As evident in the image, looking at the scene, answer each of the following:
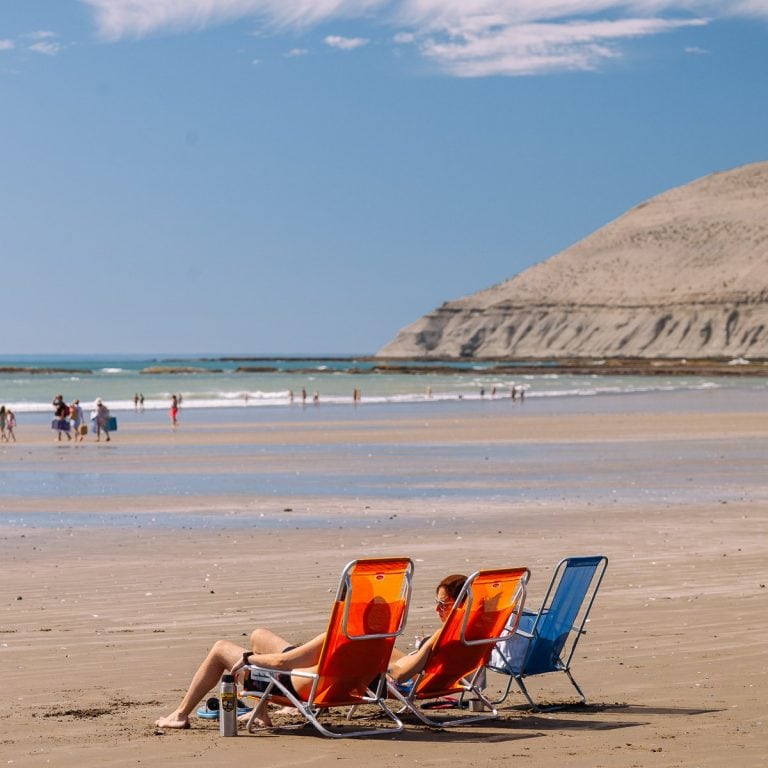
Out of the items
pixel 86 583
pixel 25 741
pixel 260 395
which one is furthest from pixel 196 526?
pixel 260 395

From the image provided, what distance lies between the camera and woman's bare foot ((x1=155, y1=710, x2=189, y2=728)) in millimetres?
6883

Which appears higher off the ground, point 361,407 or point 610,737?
point 610,737

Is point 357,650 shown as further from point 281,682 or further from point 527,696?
point 527,696

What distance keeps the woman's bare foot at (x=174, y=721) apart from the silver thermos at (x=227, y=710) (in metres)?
0.18

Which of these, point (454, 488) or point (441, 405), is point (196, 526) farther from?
point (441, 405)

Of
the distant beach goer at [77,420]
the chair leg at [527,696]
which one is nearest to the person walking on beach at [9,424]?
the distant beach goer at [77,420]

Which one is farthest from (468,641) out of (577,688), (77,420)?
(77,420)

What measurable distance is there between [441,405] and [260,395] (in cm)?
1614

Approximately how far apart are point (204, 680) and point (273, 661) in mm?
349

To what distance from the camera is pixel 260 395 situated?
252 ft

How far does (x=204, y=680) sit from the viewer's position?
7027mm

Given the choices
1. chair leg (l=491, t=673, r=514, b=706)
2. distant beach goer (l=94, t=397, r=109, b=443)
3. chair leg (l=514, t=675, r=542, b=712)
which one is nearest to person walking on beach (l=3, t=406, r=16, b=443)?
distant beach goer (l=94, t=397, r=109, b=443)

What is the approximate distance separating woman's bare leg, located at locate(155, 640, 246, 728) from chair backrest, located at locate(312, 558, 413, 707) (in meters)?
0.52

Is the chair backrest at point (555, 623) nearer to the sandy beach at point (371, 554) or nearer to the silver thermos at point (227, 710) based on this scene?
the sandy beach at point (371, 554)
